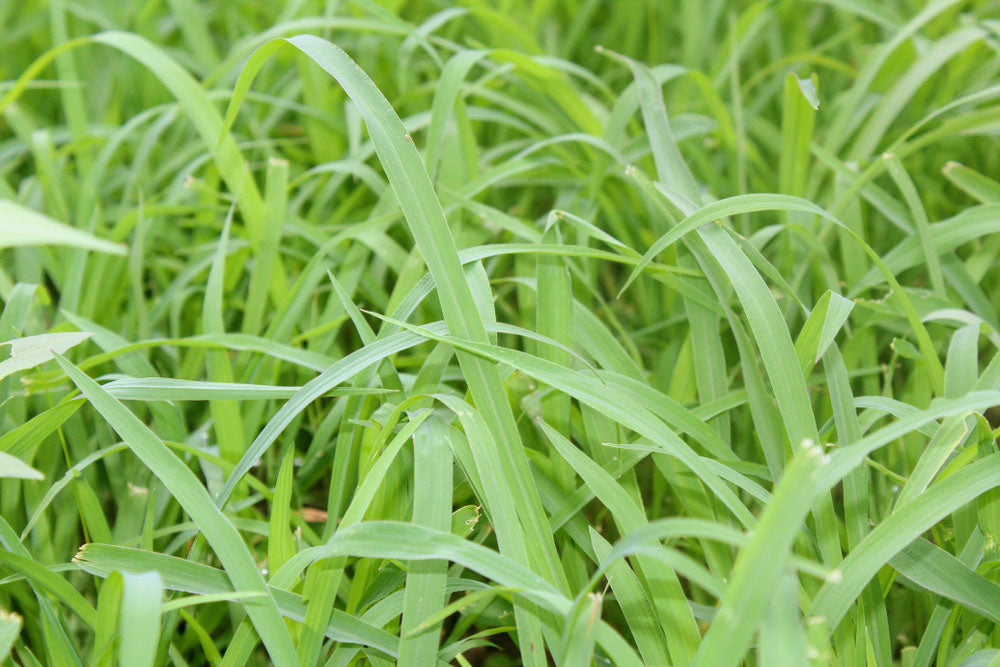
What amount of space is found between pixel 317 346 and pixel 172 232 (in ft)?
1.25

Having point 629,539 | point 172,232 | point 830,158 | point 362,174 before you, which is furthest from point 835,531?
point 172,232

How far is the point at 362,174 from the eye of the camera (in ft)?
3.37

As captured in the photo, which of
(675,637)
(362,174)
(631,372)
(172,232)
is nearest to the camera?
(675,637)

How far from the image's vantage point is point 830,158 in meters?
0.96

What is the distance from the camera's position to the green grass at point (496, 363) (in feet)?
1.89

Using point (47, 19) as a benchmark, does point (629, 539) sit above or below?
below

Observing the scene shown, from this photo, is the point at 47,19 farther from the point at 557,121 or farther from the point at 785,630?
the point at 785,630

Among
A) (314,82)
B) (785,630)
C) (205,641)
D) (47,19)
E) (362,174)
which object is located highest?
(47,19)

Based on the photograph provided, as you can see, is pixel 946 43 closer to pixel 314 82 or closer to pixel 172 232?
pixel 314 82

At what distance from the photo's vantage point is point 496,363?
2.13 feet

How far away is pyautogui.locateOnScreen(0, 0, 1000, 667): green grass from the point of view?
575 millimetres

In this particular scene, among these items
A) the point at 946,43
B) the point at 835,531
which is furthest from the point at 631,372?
the point at 946,43

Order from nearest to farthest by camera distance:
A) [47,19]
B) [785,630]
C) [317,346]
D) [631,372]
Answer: [785,630]
[631,372]
[317,346]
[47,19]

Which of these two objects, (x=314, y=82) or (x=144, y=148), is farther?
(x=314, y=82)
